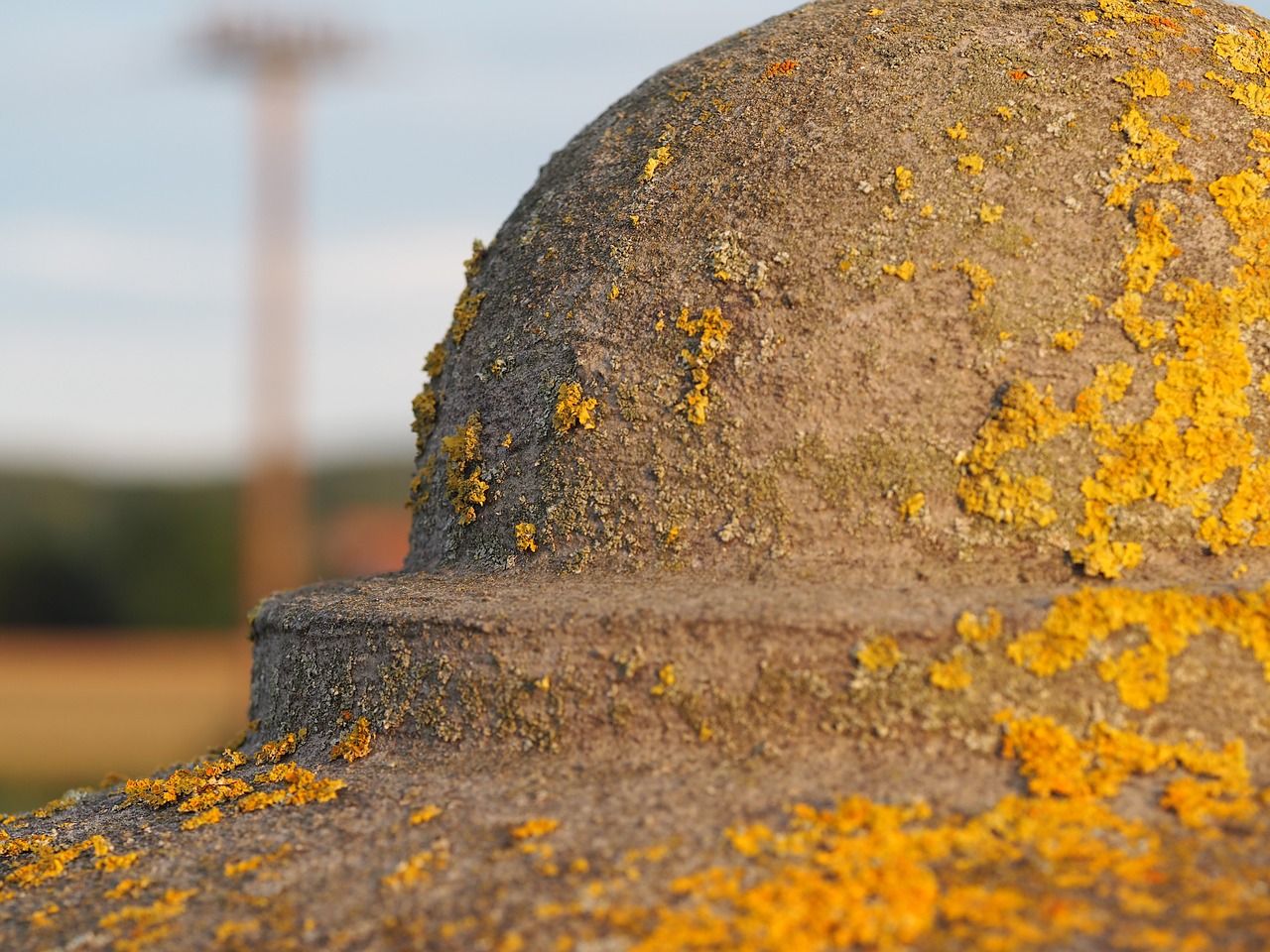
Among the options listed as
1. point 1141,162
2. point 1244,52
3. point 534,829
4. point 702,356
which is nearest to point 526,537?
point 702,356

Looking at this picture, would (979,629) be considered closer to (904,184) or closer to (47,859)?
(904,184)

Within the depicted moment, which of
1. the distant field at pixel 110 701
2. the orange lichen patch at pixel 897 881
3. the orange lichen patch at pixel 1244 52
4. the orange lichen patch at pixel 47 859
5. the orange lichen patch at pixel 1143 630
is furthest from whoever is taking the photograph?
the distant field at pixel 110 701

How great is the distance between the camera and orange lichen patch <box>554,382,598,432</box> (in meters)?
3.08

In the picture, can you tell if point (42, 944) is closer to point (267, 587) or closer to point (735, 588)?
point (735, 588)

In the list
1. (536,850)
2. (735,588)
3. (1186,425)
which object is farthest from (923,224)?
(536,850)

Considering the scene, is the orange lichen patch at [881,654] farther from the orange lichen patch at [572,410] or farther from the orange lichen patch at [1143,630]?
the orange lichen patch at [572,410]

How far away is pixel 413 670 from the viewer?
2879mm

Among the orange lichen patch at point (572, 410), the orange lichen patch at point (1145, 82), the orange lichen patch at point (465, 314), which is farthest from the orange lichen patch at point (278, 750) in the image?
the orange lichen patch at point (1145, 82)

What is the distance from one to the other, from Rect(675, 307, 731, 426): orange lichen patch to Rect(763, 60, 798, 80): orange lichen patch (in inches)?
30.0

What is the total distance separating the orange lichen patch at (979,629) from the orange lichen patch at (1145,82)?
1.39 meters

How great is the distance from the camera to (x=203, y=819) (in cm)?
282

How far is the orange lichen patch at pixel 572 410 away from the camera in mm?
3080

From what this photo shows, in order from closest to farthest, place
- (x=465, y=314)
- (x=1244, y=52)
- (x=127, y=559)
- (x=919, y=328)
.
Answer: (x=919, y=328)
(x=1244, y=52)
(x=465, y=314)
(x=127, y=559)

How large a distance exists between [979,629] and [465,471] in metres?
1.43
